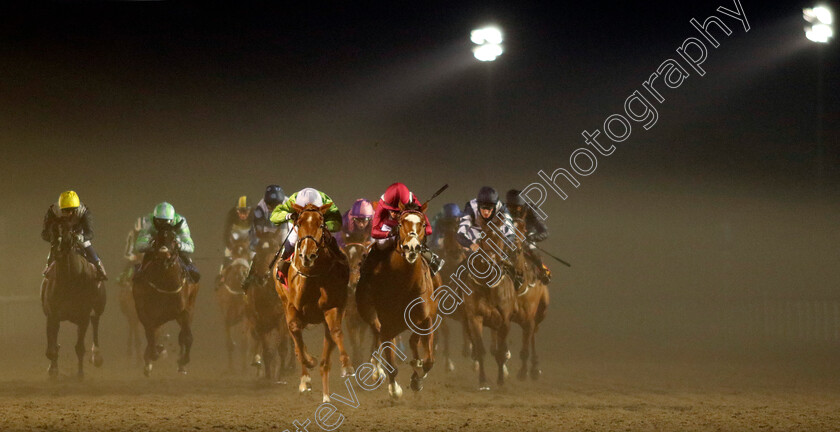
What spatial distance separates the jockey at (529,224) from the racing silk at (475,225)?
67 cm

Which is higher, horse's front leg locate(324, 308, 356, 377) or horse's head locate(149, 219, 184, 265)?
horse's head locate(149, 219, 184, 265)

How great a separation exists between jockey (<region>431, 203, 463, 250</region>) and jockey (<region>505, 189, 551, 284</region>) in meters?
1.23

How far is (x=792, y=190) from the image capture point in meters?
24.5

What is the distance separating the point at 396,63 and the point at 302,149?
3.83m

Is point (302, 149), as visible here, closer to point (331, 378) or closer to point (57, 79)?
point (57, 79)

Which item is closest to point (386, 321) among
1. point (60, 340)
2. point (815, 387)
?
point (815, 387)

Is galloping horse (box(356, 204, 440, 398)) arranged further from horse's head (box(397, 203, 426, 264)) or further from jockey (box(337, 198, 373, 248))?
jockey (box(337, 198, 373, 248))

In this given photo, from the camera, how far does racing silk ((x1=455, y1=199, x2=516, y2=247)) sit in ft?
39.3

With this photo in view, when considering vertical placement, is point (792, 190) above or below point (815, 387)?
above

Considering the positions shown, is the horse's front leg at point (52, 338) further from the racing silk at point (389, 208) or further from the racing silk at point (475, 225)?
the racing silk at point (475, 225)

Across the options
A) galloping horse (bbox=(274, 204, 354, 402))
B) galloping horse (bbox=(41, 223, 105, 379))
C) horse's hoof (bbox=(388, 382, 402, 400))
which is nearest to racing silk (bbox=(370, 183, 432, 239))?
galloping horse (bbox=(274, 204, 354, 402))

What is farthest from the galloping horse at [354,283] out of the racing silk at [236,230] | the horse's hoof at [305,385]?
the racing silk at [236,230]

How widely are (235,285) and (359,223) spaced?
10.4ft

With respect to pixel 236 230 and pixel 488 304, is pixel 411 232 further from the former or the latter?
pixel 236 230
